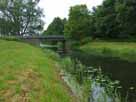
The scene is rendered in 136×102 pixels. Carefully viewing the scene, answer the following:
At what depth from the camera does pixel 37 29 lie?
11294 cm

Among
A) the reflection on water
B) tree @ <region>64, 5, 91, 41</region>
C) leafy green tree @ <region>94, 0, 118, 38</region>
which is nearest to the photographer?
the reflection on water

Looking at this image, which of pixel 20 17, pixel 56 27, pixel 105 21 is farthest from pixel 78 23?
pixel 56 27

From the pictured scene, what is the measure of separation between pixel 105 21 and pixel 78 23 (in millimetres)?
12588

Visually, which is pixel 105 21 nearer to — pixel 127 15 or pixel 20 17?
pixel 127 15

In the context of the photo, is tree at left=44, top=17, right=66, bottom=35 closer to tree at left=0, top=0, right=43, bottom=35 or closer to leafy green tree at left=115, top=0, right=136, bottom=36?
tree at left=0, top=0, right=43, bottom=35

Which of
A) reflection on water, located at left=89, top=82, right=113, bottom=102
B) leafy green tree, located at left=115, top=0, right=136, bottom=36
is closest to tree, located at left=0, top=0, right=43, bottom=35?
leafy green tree, located at left=115, top=0, right=136, bottom=36

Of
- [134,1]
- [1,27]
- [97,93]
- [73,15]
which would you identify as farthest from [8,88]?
[1,27]

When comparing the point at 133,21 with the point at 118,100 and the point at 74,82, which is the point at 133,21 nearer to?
the point at 74,82

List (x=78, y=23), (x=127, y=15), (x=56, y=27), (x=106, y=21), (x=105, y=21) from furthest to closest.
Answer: (x=56, y=27)
(x=78, y=23)
(x=105, y=21)
(x=106, y=21)
(x=127, y=15)

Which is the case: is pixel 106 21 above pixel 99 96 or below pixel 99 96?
above

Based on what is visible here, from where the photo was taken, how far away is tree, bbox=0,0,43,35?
108 metres

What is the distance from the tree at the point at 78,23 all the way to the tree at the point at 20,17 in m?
12.8

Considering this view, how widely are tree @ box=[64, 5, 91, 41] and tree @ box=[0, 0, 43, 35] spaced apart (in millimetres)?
12837

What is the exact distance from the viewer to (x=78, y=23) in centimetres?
9850
